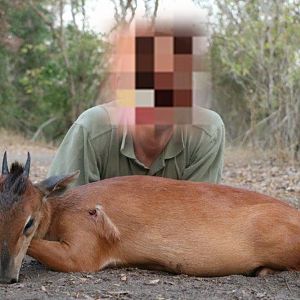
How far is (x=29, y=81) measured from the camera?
95.2 ft

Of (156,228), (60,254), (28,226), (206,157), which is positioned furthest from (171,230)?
(206,157)

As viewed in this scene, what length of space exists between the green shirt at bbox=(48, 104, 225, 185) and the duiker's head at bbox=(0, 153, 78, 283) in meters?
1.08

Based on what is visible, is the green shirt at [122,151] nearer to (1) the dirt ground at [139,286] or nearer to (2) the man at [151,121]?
(2) the man at [151,121]

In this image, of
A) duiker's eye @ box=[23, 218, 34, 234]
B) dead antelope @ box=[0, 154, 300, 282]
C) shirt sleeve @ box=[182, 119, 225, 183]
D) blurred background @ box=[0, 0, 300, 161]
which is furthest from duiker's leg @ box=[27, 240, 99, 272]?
blurred background @ box=[0, 0, 300, 161]

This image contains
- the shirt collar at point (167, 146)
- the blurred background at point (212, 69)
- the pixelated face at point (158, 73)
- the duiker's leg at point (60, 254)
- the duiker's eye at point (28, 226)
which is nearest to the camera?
the duiker's eye at point (28, 226)

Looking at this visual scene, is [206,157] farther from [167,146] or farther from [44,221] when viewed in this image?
[44,221]

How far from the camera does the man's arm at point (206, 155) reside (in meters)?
6.50

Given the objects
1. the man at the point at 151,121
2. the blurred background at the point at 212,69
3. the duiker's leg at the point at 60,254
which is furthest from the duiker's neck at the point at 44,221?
the blurred background at the point at 212,69

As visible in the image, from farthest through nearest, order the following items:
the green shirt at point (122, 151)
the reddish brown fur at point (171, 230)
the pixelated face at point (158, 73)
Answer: the green shirt at point (122, 151) < the pixelated face at point (158, 73) < the reddish brown fur at point (171, 230)

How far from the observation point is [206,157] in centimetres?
655

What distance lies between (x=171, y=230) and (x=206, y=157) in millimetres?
1351

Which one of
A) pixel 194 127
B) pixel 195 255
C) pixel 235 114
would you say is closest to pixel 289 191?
pixel 194 127

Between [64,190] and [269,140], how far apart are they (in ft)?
44.9

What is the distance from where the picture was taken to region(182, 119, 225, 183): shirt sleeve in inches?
257
